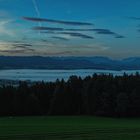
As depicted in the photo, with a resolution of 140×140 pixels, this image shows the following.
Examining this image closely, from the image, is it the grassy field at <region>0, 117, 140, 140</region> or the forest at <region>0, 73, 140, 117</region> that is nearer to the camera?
the grassy field at <region>0, 117, 140, 140</region>

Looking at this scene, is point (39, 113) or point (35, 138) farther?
point (39, 113)

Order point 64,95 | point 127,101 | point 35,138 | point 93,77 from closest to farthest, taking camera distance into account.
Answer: point 35,138 → point 127,101 → point 64,95 → point 93,77

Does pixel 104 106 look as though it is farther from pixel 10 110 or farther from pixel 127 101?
pixel 10 110

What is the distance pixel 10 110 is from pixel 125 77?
76.0 ft

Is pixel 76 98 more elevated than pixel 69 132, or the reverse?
pixel 76 98

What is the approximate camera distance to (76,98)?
3344 inches

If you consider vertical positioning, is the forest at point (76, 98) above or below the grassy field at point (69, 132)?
above

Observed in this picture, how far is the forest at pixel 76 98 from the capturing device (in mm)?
78500

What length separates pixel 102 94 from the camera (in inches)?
3199

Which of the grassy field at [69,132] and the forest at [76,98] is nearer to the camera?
the grassy field at [69,132]

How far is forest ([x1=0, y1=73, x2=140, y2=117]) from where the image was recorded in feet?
258

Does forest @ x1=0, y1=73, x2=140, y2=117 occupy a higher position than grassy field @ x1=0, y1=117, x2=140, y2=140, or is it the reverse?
forest @ x1=0, y1=73, x2=140, y2=117

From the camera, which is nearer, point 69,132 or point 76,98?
point 69,132

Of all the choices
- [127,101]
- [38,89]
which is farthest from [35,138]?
[38,89]
